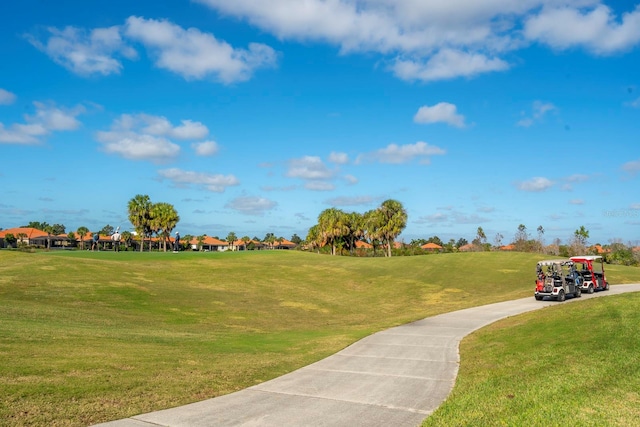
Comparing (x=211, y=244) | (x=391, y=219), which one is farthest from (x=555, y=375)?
(x=211, y=244)

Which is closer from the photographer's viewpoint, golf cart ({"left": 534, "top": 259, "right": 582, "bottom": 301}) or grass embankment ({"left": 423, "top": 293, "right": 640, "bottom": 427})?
grass embankment ({"left": 423, "top": 293, "right": 640, "bottom": 427})

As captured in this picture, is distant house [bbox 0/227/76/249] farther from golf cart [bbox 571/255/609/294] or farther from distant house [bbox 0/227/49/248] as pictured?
golf cart [bbox 571/255/609/294]

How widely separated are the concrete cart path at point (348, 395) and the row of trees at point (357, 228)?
254 ft

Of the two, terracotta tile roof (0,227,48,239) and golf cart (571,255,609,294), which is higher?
terracotta tile roof (0,227,48,239)

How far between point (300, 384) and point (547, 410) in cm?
560

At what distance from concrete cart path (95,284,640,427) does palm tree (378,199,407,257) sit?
76755mm

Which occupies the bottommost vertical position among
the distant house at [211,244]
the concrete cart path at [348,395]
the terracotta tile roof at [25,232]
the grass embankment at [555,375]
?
the concrete cart path at [348,395]

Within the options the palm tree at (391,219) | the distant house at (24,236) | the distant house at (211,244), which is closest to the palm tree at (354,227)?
the palm tree at (391,219)

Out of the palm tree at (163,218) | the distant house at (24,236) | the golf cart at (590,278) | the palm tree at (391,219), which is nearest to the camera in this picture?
the golf cart at (590,278)

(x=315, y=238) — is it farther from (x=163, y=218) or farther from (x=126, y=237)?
(x=126, y=237)

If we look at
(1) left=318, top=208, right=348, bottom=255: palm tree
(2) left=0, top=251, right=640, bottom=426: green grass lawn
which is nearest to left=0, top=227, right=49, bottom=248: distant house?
(1) left=318, top=208, right=348, bottom=255: palm tree

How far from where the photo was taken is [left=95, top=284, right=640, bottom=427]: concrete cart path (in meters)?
8.39

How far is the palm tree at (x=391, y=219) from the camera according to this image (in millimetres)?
93625

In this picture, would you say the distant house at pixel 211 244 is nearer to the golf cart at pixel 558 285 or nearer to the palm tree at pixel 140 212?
the palm tree at pixel 140 212
